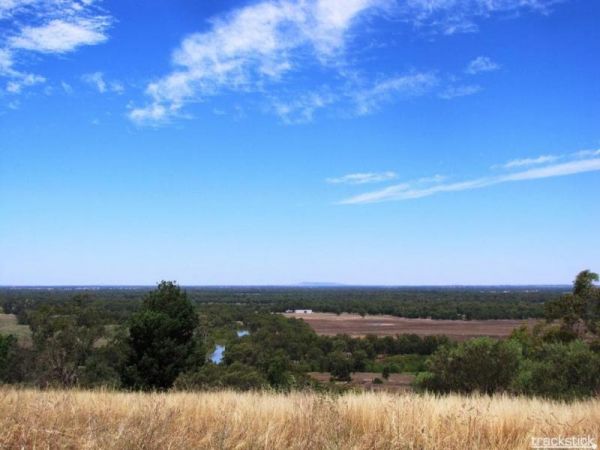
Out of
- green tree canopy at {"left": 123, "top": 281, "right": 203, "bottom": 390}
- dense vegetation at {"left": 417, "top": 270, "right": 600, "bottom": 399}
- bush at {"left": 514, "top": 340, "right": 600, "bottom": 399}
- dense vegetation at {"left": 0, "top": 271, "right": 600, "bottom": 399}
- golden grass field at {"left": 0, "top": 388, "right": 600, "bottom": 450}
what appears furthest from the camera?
green tree canopy at {"left": 123, "top": 281, "right": 203, "bottom": 390}

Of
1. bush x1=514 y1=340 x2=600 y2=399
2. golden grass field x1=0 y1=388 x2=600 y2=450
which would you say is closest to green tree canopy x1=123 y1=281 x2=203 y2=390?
bush x1=514 y1=340 x2=600 y2=399

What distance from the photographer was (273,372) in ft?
149

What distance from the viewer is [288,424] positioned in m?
5.75

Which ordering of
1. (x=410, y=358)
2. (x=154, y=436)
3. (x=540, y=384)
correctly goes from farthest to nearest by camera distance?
(x=410, y=358) → (x=540, y=384) → (x=154, y=436)

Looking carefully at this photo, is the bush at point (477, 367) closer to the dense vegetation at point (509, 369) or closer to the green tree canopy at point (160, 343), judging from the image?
the dense vegetation at point (509, 369)

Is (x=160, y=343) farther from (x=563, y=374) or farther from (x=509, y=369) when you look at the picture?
(x=563, y=374)

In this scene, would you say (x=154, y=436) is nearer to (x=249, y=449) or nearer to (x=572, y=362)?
(x=249, y=449)

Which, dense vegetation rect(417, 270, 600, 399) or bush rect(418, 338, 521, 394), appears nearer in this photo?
dense vegetation rect(417, 270, 600, 399)

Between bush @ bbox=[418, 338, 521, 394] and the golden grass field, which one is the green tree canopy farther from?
the golden grass field

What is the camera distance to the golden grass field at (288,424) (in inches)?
197

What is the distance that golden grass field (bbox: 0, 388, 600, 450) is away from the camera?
5.02 metres

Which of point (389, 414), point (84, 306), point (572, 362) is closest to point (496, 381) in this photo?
point (572, 362)

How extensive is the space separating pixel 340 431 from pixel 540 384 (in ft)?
65.7

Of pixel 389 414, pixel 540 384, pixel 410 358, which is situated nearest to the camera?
pixel 389 414
